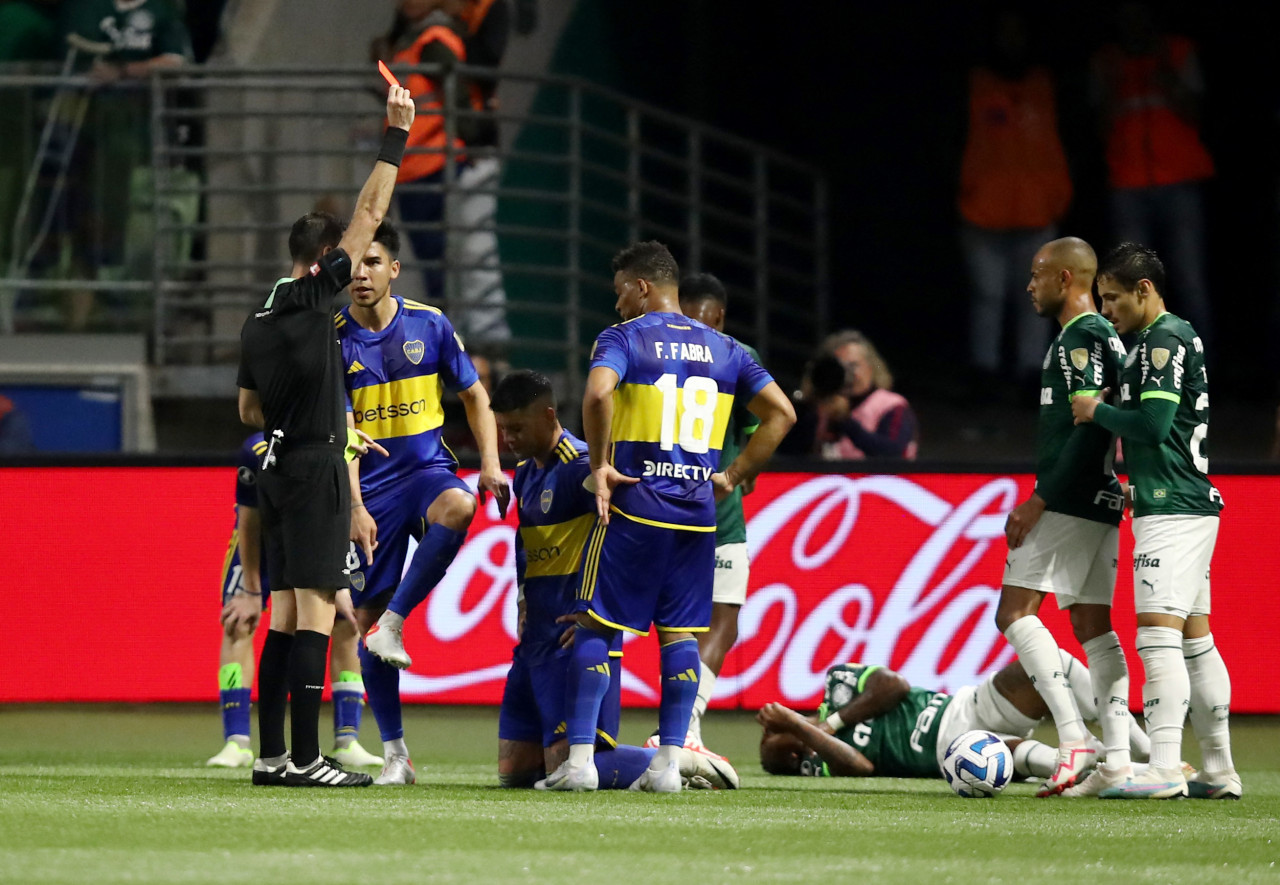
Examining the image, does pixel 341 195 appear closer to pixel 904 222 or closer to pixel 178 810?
pixel 904 222

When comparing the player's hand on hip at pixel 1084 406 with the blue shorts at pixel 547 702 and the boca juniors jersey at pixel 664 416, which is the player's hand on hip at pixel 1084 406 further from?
the blue shorts at pixel 547 702

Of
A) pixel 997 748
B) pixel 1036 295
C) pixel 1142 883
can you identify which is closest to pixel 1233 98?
pixel 1036 295

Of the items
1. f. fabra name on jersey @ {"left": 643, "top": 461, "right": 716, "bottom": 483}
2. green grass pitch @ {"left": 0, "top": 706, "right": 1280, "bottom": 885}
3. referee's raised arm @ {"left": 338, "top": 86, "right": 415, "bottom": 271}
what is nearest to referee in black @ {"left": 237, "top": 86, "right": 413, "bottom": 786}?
referee's raised arm @ {"left": 338, "top": 86, "right": 415, "bottom": 271}

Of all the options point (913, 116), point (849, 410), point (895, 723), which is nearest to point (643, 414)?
point (895, 723)

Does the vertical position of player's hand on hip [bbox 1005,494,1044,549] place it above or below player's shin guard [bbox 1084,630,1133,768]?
above

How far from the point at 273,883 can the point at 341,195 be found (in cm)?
862

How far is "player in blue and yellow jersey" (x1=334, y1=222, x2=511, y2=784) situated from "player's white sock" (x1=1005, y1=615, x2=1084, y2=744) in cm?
227

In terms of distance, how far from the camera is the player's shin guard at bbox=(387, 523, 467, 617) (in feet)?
24.3

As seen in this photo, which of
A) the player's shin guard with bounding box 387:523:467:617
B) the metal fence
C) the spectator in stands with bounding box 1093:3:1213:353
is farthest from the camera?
the spectator in stands with bounding box 1093:3:1213:353

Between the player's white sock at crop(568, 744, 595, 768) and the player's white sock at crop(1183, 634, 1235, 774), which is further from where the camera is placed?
the player's white sock at crop(1183, 634, 1235, 774)

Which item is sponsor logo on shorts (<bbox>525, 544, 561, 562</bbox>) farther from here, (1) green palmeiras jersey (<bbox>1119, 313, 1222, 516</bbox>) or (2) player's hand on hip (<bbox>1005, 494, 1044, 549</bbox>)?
(1) green palmeiras jersey (<bbox>1119, 313, 1222, 516</bbox>)

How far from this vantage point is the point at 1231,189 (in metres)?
15.0

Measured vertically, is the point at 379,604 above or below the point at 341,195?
below

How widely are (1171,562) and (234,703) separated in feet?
14.7
